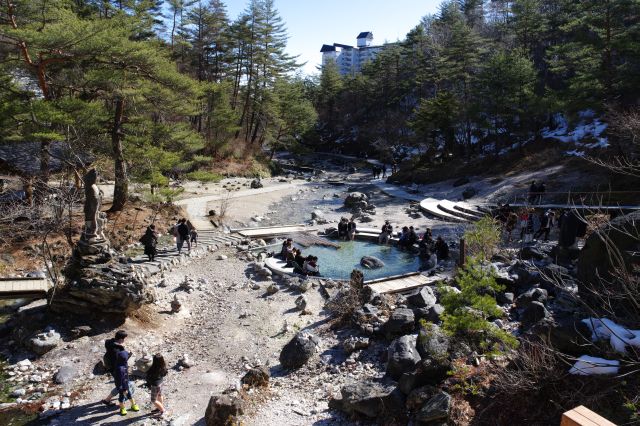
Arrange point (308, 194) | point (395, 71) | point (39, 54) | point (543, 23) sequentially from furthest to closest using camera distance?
point (395, 71), point (543, 23), point (308, 194), point (39, 54)

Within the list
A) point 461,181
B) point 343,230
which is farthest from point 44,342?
point 461,181

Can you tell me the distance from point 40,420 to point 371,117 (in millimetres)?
61751

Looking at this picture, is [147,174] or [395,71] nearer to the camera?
[147,174]

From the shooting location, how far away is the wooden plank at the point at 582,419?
2648 millimetres

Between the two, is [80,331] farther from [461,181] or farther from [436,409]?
[461,181]

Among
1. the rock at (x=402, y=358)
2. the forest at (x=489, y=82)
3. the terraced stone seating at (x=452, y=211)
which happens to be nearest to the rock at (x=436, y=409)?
the rock at (x=402, y=358)

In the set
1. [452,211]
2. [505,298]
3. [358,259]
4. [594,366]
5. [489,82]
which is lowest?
[358,259]

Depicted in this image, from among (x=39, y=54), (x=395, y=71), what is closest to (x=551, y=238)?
(x=39, y=54)

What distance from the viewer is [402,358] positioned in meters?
7.86

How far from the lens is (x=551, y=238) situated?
18.1 m

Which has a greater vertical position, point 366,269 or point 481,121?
point 481,121

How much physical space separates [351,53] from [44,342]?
124 metres

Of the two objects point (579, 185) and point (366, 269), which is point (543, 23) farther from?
point (366, 269)

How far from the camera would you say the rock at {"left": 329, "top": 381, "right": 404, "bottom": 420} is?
7164 millimetres
